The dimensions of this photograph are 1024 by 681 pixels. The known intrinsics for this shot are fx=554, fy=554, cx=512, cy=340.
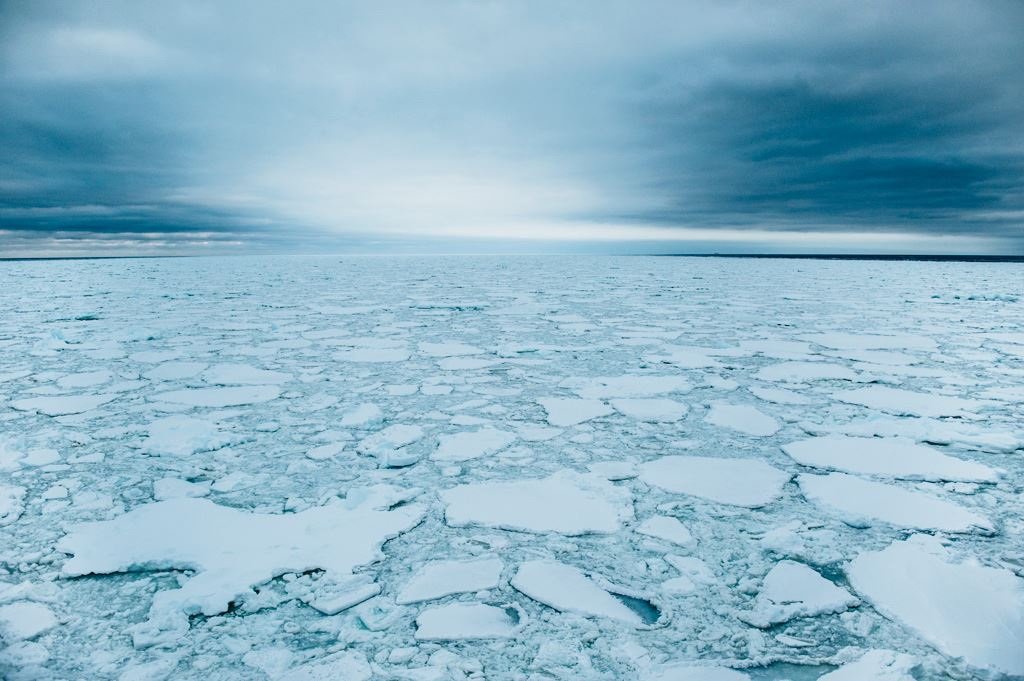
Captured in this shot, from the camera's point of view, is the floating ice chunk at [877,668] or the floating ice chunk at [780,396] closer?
the floating ice chunk at [877,668]

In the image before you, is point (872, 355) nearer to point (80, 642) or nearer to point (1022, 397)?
point (1022, 397)

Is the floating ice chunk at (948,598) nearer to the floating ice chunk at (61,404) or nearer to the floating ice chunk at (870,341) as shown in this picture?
the floating ice chunk at (61,404)

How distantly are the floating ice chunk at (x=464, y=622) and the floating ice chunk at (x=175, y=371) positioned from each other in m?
3.04

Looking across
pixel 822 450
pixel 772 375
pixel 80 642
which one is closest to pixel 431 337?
pixel 772 375

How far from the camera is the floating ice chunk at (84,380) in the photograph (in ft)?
11.0

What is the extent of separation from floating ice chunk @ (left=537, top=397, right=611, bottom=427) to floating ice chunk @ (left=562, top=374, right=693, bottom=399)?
5.2 inches

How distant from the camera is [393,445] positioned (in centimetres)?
233

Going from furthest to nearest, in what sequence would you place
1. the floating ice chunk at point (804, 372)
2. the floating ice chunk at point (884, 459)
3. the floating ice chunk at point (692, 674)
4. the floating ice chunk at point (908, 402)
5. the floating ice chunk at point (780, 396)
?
the floating ice chunk at point (804, 372) < the floating ice chunk at point (780, 396) < the floating ice chunk at point (908, 402) < the floating ice chunk at point (884, 459) < the floating ice chunk at point (692, 674)

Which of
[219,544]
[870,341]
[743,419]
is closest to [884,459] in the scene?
[743,419]

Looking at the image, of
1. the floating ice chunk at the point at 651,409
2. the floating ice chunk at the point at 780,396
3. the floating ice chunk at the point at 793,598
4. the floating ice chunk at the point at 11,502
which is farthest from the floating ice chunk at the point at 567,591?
the floating ice chunk at the point at 780,396

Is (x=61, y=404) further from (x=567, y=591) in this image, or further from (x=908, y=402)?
(x=908, y=402)

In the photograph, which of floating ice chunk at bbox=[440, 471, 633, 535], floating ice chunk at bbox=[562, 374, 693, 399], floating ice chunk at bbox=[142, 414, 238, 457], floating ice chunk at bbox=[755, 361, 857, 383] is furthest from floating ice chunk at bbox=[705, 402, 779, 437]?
floating ice chunk at bbox=[142, 414, 238, 457]

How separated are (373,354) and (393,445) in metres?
2.05

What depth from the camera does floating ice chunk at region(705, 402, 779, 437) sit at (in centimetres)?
250
